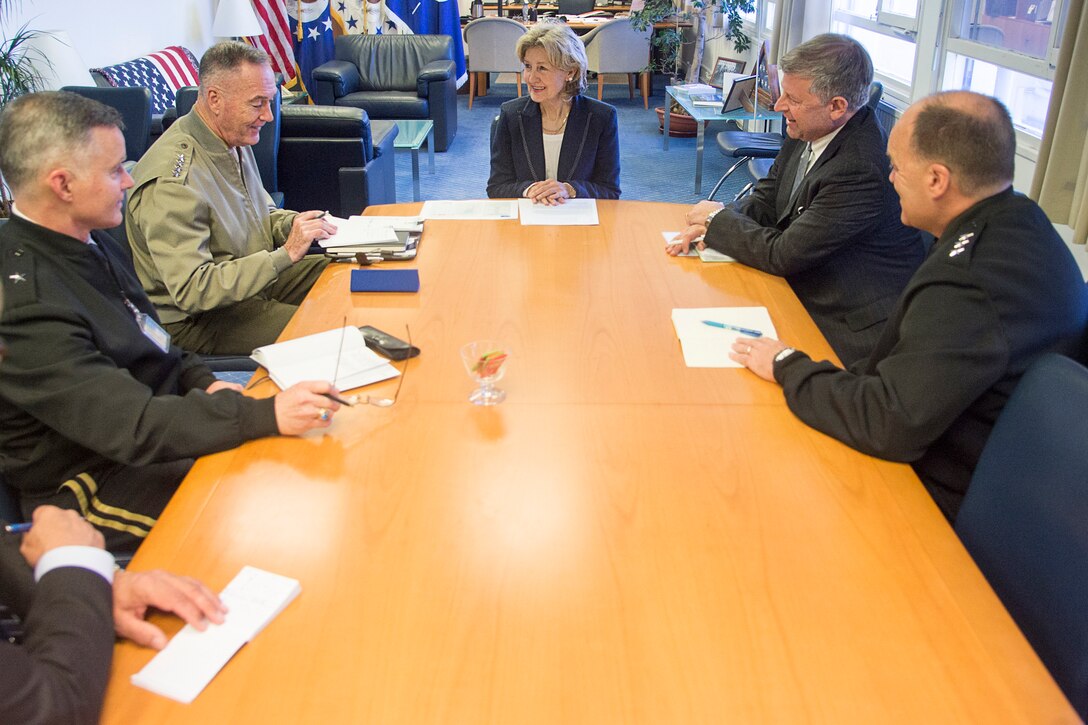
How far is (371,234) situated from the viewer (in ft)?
8.54

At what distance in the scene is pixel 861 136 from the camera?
2432 millimetres

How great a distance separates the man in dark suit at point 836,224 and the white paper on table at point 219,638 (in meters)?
1.61

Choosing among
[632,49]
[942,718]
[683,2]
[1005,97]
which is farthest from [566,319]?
[683,2]

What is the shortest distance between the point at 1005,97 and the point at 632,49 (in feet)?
17.6

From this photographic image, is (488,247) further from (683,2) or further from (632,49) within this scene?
Answer: (683,2)

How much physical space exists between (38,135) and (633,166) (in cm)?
539

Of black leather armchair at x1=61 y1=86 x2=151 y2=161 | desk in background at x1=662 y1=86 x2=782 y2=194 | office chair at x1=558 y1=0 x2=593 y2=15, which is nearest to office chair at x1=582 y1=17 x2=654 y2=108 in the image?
office chair at x1=558 y1=0 x2=593 y2=15

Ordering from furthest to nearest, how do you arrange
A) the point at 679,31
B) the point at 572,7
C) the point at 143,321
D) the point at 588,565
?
the point at 572,7 < the point at 679,31 < the point at 143,321 < the point at 588,565

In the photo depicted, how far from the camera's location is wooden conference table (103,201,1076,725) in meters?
1.02

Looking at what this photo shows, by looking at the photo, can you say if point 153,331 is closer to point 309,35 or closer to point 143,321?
point 143,321

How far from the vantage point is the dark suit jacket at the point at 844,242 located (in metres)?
2.36

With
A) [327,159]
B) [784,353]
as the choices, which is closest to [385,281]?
[784,353]

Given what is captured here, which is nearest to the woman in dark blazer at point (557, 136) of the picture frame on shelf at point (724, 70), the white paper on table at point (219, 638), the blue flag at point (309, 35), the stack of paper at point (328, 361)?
the stack of paper at point (328, 361)

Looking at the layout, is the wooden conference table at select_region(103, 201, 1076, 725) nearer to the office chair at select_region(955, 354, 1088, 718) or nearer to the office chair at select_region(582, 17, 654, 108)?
the office chair at select_region(955, 354, 1088, 718)
